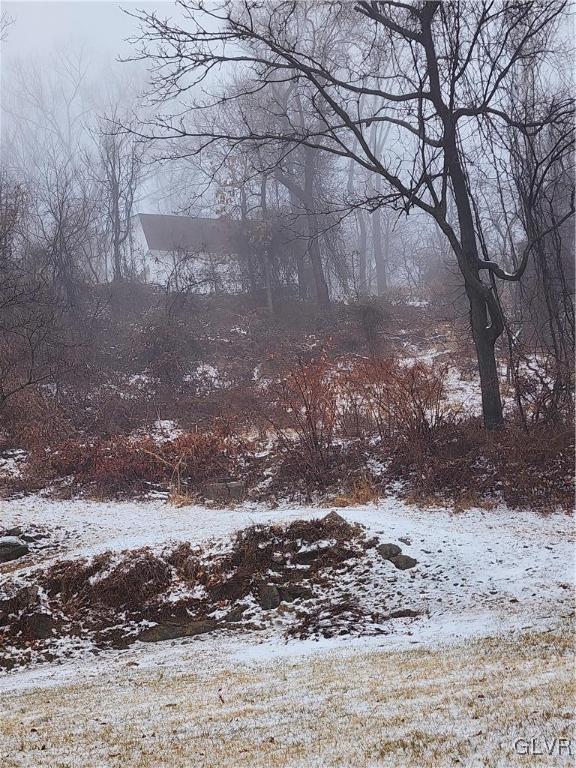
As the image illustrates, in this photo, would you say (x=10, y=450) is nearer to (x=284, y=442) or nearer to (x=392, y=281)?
(x=284, y=442)

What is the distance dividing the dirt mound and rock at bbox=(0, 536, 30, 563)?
4.06ft

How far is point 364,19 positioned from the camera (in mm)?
11859

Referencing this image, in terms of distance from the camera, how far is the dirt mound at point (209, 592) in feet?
20.3

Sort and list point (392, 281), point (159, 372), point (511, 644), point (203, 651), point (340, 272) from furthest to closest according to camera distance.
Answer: point (392, 281) < point (340, 272) < point (159, 372) < point (203, 651) < point (511, 644)

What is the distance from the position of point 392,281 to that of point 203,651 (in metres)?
46.3

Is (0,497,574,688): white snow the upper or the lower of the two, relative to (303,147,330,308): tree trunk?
lower

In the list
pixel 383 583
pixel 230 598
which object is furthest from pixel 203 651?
pixel 383 583

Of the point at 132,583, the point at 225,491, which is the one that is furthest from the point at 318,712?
the point at 225,491

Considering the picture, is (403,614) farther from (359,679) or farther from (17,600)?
(17,600)

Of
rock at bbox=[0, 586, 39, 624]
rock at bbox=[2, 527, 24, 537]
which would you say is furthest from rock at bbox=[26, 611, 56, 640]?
rock at bbox=[2, 527, 24, 537]

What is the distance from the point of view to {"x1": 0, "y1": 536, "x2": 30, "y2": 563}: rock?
821cm

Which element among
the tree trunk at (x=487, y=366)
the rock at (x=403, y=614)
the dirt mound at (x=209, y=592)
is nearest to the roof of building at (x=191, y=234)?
the tree trunk at (x=487, y=366)

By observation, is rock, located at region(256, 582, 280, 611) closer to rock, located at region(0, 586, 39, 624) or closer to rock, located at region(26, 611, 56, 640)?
rock, located at region(26, 611, 56, 640)

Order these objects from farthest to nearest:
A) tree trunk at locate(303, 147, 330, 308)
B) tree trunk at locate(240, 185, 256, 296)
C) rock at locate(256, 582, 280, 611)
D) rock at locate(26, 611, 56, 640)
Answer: tree trunk at locate(240, 185, 256, 296) → tree trunk at locate(303, 147, 330, 308) → rock at locate(256, 582, 280, 611) → rock at locate(26, 611, 56, 640)
